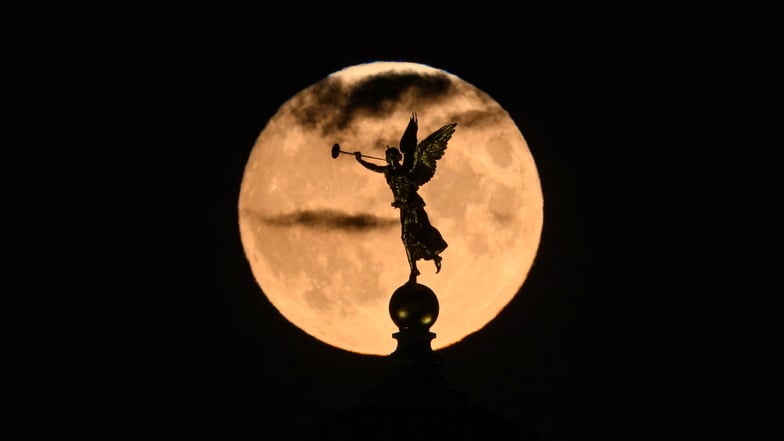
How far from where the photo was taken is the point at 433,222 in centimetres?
3828

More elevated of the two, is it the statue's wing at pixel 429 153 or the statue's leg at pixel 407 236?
the statue's wing at pixel 429 153

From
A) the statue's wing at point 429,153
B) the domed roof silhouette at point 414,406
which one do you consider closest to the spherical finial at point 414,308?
the domed roof silhouette at point 414,406

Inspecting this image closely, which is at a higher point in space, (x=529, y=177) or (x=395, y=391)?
(x=529, y=177)

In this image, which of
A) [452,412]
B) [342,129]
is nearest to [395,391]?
[452,412]

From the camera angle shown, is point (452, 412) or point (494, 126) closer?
point (452, 412)

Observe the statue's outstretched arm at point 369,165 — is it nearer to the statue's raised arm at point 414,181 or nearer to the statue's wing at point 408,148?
the statue's raised arm at point 414,181

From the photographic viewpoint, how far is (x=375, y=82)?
3966 centimetres

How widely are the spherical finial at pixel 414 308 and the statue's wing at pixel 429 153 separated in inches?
50.7

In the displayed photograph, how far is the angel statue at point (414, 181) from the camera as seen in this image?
37875 mm

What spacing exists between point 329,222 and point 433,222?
1287mm

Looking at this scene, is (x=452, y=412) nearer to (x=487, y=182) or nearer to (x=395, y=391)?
(x=395, y=391)

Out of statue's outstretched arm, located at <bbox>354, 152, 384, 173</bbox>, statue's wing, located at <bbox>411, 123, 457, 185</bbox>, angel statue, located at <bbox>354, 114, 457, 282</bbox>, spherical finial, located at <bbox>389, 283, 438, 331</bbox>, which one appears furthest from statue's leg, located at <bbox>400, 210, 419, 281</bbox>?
statue's outstretched arm, located at <bbox>354, 152, 384, 173</bbox>

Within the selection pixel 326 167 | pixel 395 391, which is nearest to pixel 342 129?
pixel 326 167

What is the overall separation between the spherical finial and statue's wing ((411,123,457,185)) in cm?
129
